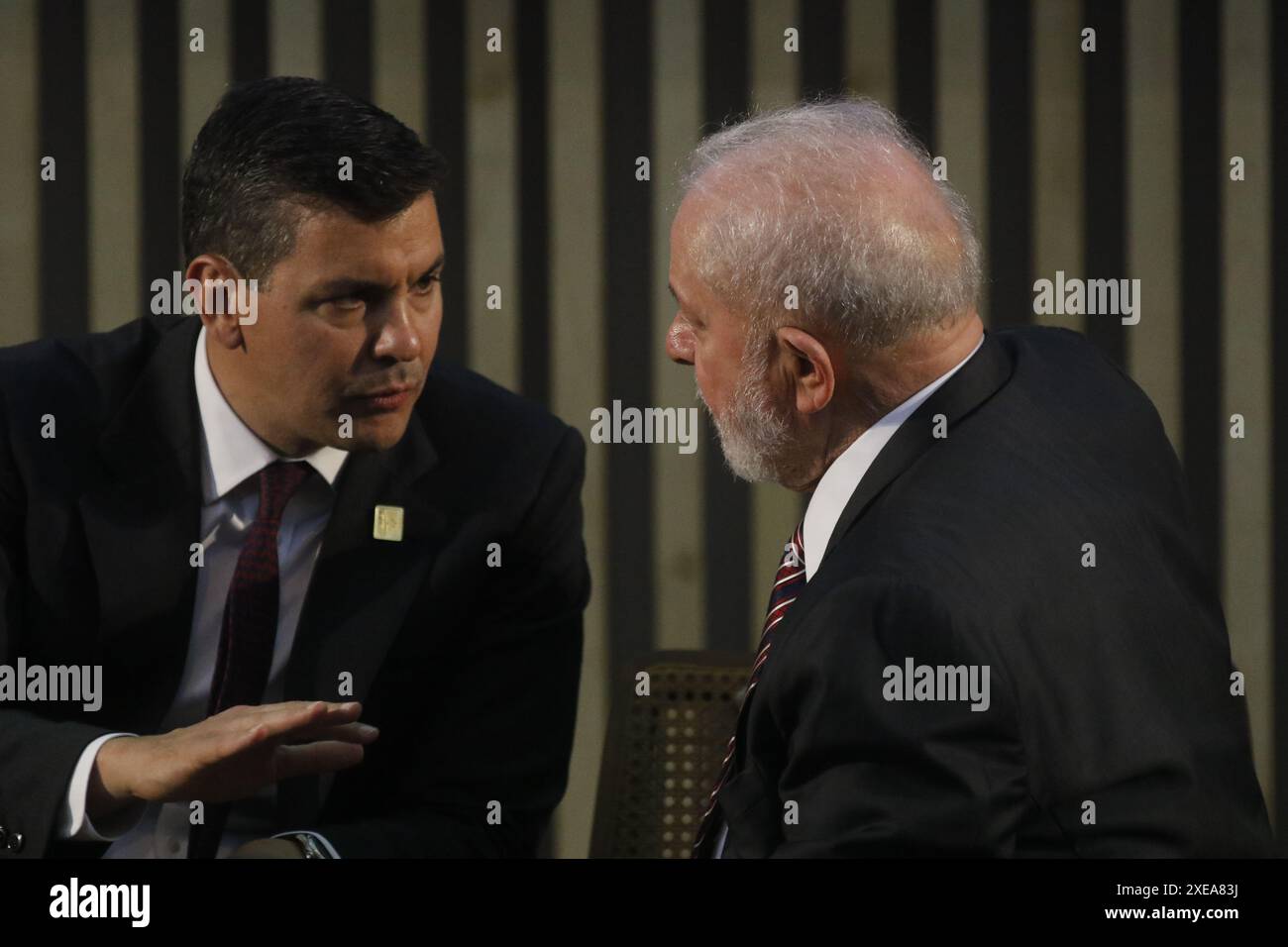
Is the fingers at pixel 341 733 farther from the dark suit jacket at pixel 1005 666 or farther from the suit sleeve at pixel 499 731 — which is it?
the dark suit jacket at pixel 1005 666

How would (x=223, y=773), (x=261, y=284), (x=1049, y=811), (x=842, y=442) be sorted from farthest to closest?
(x=261, y=284) < (x=223, y=773) < (x=842, y=442) < (x=1049, y=811)

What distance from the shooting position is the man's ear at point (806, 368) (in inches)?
72.6

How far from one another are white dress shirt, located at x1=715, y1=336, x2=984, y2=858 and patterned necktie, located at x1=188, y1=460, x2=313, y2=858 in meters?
0.81

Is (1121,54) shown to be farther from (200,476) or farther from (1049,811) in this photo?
(200,476)

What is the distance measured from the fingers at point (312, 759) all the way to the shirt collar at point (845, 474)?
0.76 metres

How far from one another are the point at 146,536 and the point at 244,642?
229 mm

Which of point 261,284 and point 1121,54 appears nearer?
point 261,284

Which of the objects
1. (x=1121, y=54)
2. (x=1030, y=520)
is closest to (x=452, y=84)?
(x=1121, y=54)

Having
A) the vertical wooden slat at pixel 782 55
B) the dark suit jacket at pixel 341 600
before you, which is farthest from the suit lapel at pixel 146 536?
the vertical wooden slat at pixel 782 55

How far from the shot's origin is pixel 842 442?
1873 mm

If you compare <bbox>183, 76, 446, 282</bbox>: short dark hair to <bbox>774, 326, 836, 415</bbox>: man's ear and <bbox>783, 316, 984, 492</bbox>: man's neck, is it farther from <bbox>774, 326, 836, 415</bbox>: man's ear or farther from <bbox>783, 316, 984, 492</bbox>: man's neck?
<bbox>783, 316, 984, 492</bbox>: man's neck

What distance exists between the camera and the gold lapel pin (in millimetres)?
2234
